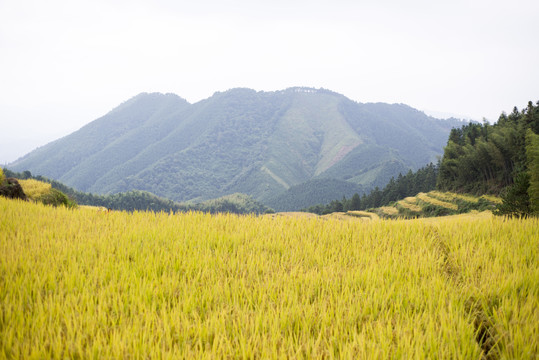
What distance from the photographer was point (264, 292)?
3.11m

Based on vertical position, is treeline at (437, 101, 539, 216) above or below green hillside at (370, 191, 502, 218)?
above

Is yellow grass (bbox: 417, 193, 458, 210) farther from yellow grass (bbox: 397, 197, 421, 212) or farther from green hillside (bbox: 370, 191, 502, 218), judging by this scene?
yellow grass (bbox: 397, 197, 421, 212)

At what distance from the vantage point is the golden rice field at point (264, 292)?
7.52 feet

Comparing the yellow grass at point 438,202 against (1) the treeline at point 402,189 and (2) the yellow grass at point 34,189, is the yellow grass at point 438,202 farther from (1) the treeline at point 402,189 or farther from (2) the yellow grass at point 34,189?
(2) the yellow grass at point 34,189

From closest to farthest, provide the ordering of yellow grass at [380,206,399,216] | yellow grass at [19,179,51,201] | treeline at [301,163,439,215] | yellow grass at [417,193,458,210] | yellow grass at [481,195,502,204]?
1. yellow grass at [19,179,51,201]
2. yellow grass at [481,195,502,204]
3. yellow grass at [417,193,458,210]
4. yellow grass at [380,206,399,216]
5. treeline at [301,163,439,215]

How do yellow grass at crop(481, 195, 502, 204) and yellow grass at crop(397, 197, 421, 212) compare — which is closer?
yellow grass at crop(481, 195, 502, 204)

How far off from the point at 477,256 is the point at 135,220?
5509mm

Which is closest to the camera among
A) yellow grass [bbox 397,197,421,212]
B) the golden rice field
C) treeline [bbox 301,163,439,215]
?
the golden rice field

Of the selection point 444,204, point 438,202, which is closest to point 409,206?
point 438,202

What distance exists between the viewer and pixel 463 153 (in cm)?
8356

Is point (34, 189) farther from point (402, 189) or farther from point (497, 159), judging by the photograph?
point (402, 189)

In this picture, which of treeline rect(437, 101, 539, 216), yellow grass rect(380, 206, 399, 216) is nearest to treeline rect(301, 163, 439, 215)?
treeline rect(437, 101, 539, 216)

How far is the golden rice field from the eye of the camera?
7.52 feet

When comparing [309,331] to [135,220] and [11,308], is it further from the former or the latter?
[135,220]
